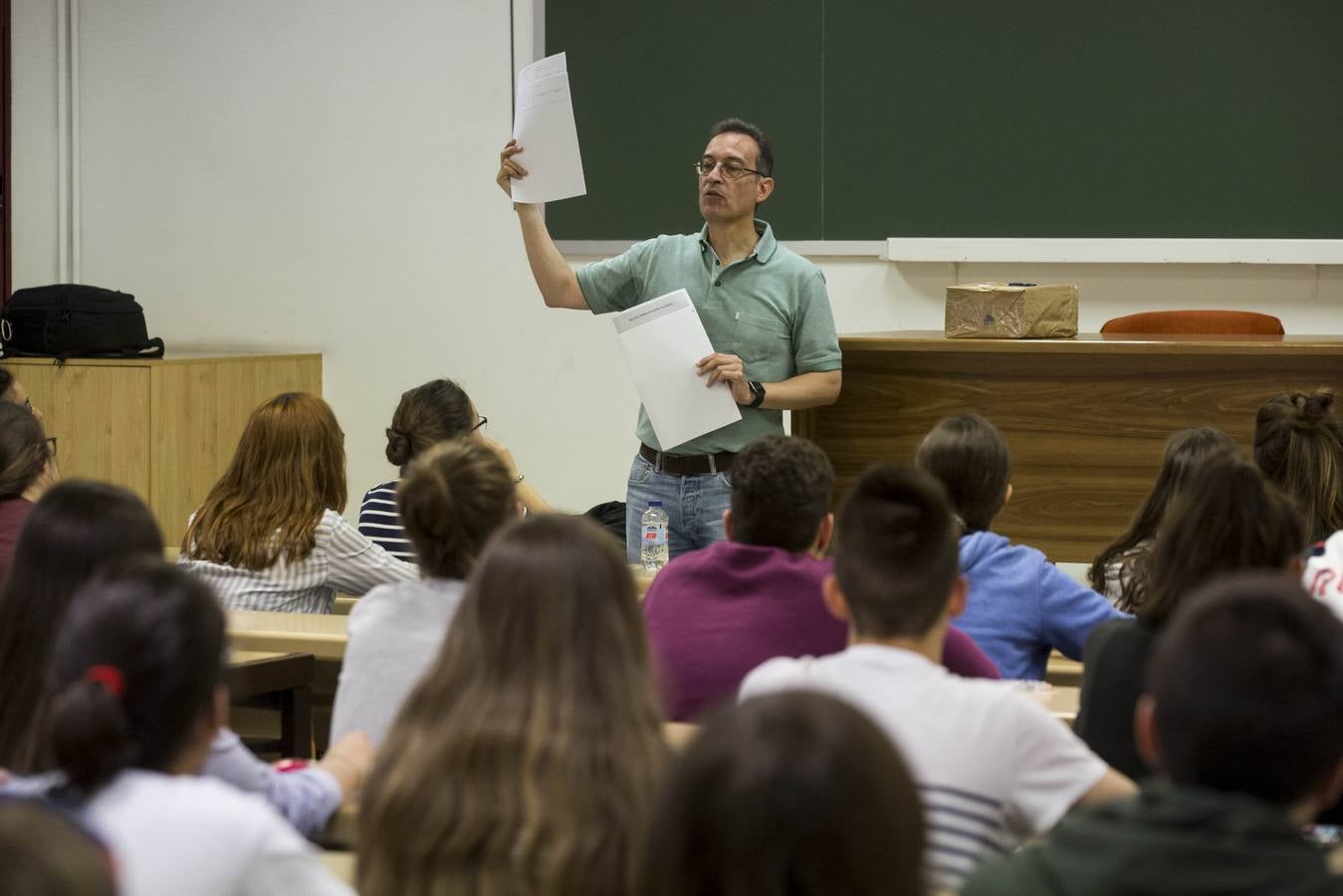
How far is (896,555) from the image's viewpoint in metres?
1.79

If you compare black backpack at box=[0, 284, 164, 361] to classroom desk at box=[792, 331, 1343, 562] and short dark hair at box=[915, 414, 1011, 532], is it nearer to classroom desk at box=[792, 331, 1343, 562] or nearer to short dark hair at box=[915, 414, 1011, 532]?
classroom desk at box=[792, 331, 1343, 562]

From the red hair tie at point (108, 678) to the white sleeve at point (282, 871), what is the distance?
175 mm

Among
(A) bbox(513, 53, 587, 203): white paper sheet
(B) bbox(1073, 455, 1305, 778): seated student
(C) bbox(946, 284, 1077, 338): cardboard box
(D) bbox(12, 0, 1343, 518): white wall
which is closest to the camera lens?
(B) bbox(1073, 455, 1305, 778): seated student

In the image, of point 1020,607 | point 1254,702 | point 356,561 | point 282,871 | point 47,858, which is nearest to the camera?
point 47,858

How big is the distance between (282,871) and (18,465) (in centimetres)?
196

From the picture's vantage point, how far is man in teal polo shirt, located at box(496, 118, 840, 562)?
3.72 metres

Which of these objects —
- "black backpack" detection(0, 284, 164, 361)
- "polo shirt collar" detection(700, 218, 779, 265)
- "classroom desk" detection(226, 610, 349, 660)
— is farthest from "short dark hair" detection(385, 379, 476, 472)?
"black backpack" detection(0, 284, 164, 361)

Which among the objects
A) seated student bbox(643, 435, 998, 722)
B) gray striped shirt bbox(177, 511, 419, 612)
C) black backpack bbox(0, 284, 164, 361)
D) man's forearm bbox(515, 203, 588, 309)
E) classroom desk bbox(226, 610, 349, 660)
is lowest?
classroom desk bbox(226, 610, 349, 660)

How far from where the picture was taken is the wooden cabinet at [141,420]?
5723mm

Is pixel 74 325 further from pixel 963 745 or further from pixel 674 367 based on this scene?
pixel 963 745

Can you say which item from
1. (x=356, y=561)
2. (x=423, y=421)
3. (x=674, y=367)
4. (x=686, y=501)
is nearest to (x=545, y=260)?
(x=674, y=367)

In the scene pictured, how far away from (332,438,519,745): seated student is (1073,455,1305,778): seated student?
85 centimetres

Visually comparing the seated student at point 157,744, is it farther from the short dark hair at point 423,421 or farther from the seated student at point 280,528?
the short dark hair at point 423,421

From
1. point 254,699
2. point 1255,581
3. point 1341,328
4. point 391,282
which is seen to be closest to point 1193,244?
point 1341,328
